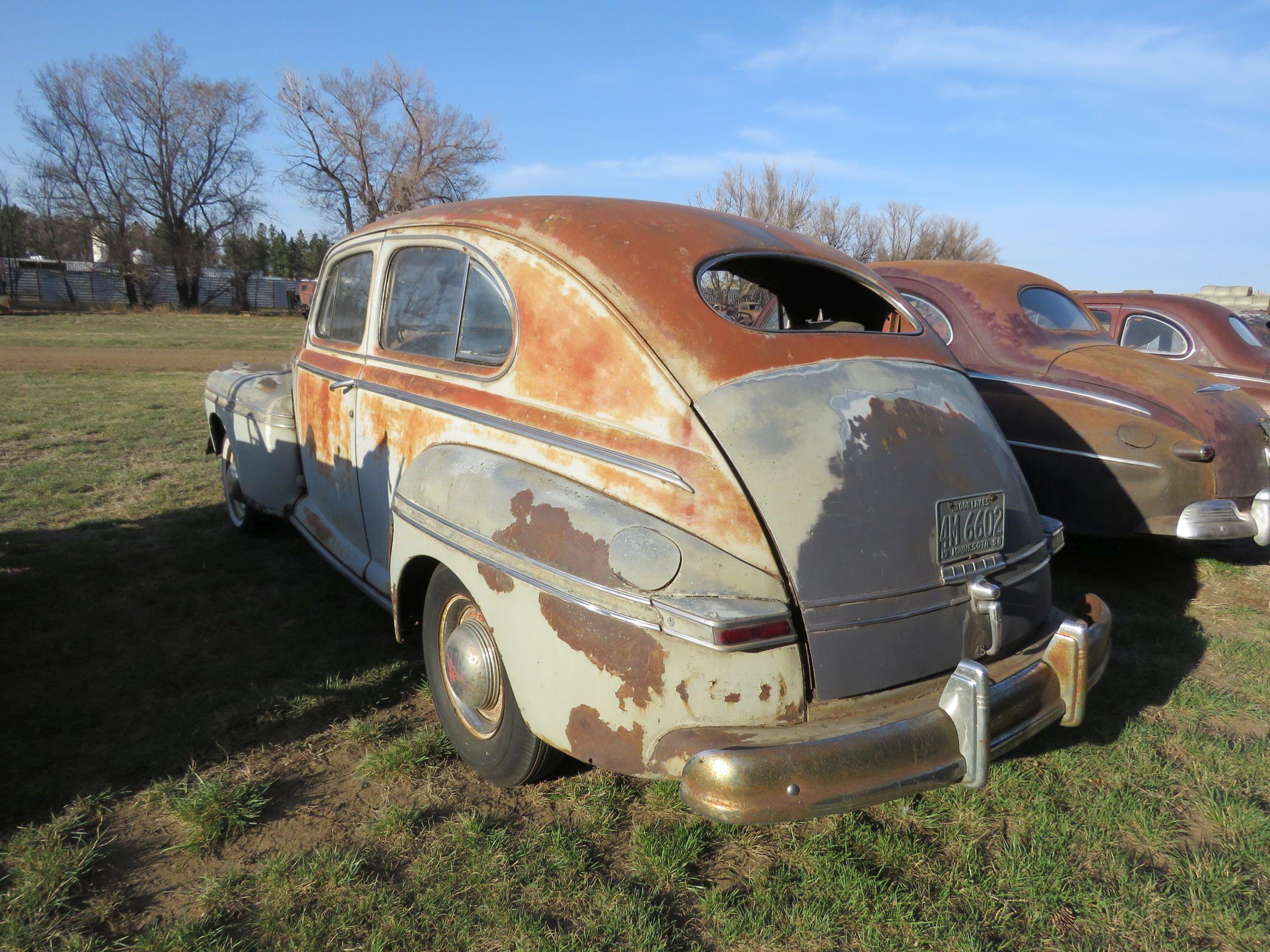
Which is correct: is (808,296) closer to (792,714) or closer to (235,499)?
(792,714)

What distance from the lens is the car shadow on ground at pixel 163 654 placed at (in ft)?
9.75

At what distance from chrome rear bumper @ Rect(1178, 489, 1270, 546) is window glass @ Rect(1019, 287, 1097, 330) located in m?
1.51

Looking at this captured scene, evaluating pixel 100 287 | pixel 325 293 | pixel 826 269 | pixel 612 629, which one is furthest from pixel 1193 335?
pixel 100 287

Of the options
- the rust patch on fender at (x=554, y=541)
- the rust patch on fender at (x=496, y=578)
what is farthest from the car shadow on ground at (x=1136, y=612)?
the rust patch on fender at (x=496, y=578)

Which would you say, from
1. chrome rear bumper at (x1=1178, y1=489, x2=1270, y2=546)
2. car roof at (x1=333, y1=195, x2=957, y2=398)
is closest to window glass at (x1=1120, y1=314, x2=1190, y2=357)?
chrome rear bumper at (x1=1178, y1=489, x2=1270, y2=546)

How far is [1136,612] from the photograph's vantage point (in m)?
4.55

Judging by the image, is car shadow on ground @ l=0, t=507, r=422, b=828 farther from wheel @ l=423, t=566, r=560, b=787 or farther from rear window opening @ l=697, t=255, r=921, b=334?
rear window opening @ l=697, t=255, r=921, b=334

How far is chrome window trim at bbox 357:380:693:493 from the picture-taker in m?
2.36

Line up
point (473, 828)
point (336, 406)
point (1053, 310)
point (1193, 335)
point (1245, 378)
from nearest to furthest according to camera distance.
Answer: point (473, 828) < point (336, 406) < point (1053, 310) < point (1245, 378) < point (1193, 335)

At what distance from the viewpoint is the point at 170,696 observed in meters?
3.37

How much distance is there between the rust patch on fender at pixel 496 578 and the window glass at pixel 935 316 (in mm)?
3896

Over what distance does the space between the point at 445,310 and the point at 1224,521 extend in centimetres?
417

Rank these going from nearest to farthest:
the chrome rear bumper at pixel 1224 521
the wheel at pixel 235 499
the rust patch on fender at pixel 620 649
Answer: the rust patch on fender at pixel 620 649, the chrome rear bumper at pixel 1224 521, the wheel at pixel 235 499

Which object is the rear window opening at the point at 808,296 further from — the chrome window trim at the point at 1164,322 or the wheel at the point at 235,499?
the chrome window trim at the point at 1164,322
